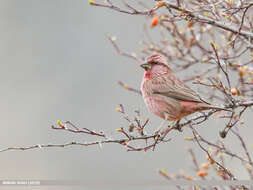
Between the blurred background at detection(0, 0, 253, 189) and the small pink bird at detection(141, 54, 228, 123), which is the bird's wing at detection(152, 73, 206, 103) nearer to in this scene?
the small pink bird at detection(141, 54, 228, 123)

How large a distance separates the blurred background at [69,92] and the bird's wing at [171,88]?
27.1 feet

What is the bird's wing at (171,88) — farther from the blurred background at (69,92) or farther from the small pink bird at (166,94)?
the blurred background at (69,92)

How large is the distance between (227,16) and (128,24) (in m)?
19.0

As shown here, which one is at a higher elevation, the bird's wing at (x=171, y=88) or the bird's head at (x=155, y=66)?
the bird's head at (x=155, y=66)

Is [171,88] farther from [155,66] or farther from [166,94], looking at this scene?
[155,66]

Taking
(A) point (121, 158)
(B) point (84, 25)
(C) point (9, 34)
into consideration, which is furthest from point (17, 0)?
(A) point (121, 158)

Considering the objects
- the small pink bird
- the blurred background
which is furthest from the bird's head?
the blurred background

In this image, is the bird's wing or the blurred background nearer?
the bird's wing

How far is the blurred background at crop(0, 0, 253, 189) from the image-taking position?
19891 mm

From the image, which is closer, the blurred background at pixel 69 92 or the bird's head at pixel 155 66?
the bird's head at pixel 155 66

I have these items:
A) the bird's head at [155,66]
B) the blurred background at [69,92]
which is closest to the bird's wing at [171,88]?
the bird's head at [155,66]

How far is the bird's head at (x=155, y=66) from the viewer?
9.02 metres

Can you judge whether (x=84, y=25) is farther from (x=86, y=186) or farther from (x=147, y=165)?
(x=86, y=186)

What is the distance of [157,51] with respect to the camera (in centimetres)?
912
